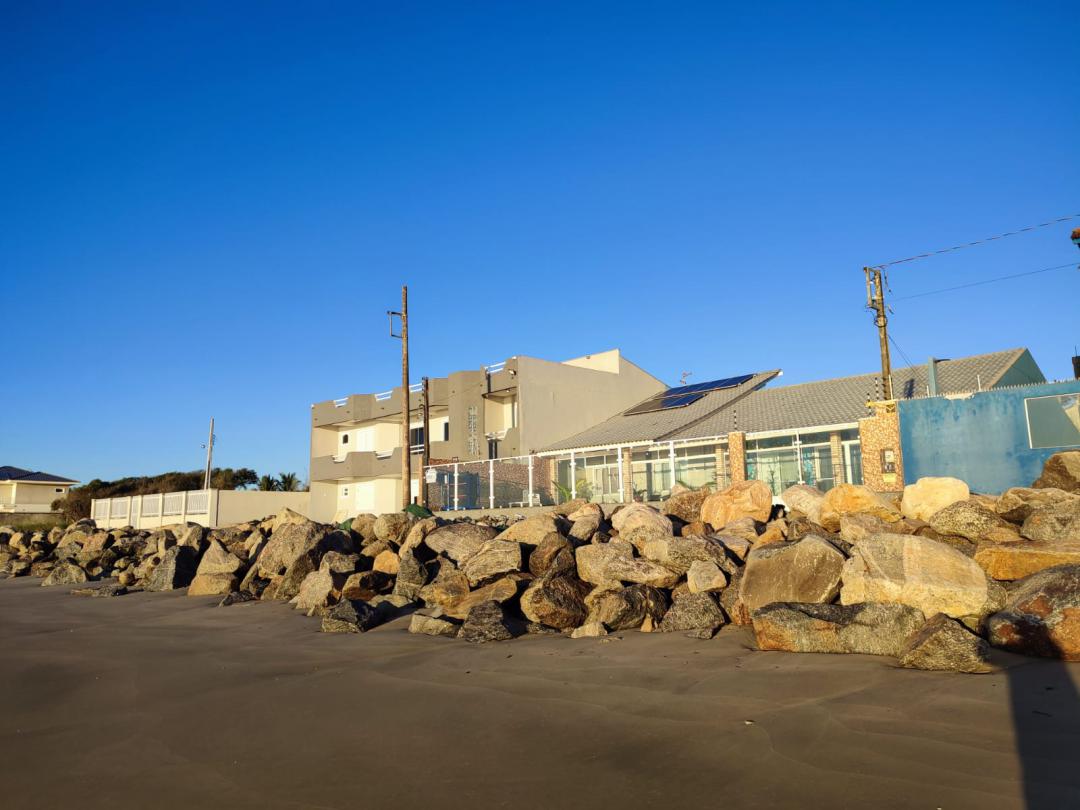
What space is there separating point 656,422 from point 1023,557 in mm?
23541

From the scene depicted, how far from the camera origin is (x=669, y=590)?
1005 cm

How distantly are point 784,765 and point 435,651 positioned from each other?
15.9 feet

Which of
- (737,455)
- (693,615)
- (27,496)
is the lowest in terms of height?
(693,615)

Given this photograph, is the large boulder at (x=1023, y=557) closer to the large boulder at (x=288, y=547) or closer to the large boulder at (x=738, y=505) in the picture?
the large boulder at (x=738, y=505)

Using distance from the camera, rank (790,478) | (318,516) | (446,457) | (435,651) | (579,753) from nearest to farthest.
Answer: (579,753), (435,651), (790,478), (446,457), (318,516)

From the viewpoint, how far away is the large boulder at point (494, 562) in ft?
36.6

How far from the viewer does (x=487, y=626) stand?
920cm

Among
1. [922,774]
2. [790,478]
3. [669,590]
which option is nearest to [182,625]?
[669,590]

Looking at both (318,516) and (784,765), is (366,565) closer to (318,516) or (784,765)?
(784,765)

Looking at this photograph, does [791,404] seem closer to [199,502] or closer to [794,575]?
[794,575]

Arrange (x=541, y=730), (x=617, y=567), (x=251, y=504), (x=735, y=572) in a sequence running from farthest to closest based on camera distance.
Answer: (x=251, y=504) < (x=617, y=567) < (x=735, y=572) < (x=541, y=730)

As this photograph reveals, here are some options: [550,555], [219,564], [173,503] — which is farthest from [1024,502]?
[173,503]

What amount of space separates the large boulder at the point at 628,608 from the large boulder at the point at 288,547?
6.35 m

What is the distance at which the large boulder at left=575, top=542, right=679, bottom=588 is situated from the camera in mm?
10031
